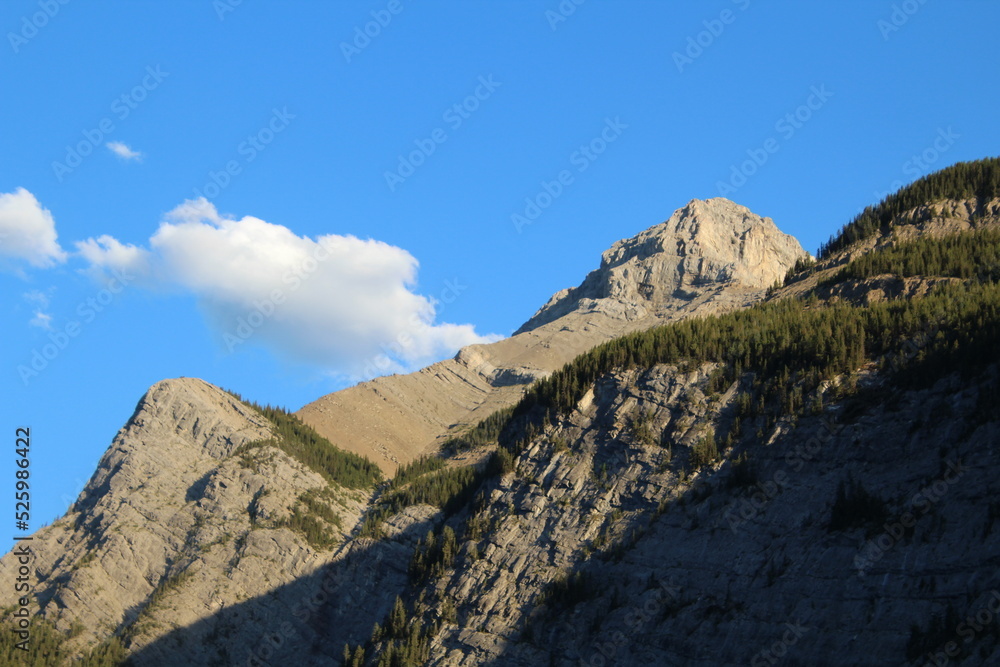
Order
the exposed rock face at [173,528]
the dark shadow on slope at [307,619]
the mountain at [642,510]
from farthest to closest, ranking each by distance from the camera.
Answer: the exposed rock face at [173,528]
the dark shadow on slope at [307,619]
the mountain at [642,510]

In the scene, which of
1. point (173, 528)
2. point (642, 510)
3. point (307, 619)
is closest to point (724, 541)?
point (642, 510)

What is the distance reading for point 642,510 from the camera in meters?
94.2

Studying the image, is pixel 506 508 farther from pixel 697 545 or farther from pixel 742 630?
pixel 742 630

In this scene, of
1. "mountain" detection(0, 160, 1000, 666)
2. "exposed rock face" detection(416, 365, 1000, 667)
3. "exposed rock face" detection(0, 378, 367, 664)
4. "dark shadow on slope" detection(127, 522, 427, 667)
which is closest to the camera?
"exposed rock face" detection(416, 365, 1000, 667)

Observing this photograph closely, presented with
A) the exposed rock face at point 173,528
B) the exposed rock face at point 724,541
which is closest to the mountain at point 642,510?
the exposed rock face at point 724,541

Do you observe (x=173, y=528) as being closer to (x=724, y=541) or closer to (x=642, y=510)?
(x=642, y=510)

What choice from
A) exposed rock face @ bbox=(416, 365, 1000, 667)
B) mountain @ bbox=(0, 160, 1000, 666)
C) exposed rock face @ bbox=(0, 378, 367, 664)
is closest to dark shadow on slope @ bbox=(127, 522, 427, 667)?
mountain @ bbox=(0, 160, 1000, 666)

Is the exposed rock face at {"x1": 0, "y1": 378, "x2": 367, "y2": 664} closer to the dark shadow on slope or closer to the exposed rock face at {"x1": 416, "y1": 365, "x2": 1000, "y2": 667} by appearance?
the dark shadow on slope

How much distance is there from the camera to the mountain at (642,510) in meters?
75.6

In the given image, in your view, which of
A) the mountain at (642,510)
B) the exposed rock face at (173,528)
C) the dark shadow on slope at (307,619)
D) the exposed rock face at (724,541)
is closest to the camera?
the exposed rock face at (724,541)

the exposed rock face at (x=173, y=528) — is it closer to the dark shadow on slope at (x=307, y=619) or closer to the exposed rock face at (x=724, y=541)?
the dark shadow on slope at (x=307, y=619)

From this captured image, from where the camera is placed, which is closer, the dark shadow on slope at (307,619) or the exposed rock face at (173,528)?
the dark shadow on slope at (307,619)

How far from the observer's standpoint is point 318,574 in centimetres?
13000

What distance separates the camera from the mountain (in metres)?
75.6
